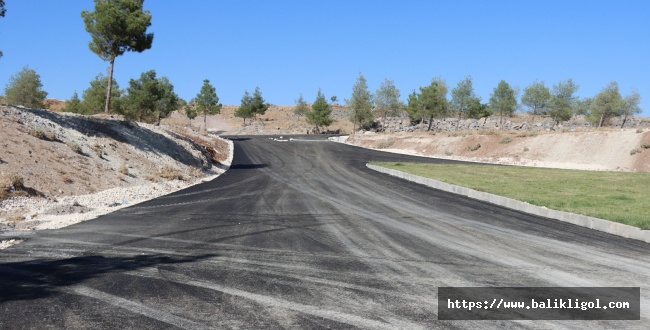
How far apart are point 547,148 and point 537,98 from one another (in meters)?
38.9

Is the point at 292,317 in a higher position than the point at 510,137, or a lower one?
lower

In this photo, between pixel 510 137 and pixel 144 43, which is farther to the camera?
pixel 510 137

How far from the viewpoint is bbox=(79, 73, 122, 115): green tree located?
5784 cm

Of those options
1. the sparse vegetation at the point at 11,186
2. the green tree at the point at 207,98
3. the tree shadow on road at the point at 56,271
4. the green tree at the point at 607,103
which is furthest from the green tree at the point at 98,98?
the green tree at the point at 607,103

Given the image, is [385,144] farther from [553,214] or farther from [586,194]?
[553,214]

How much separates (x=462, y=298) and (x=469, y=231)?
531cm

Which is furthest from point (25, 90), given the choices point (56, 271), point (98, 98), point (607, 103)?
point (607, 103)

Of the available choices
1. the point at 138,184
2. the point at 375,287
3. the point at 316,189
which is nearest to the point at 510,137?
the point at 316,189

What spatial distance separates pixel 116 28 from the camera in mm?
29844

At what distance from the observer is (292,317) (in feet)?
18.0

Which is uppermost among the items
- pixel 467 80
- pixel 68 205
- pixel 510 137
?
pixel 467 80

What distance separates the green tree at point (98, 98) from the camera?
57.8 meters

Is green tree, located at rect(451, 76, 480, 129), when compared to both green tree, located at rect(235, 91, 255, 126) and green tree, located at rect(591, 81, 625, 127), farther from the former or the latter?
green tree, located at rect(235, 91, 255, 126)

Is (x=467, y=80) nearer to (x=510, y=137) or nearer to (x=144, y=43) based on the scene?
(x=510, y=137)
